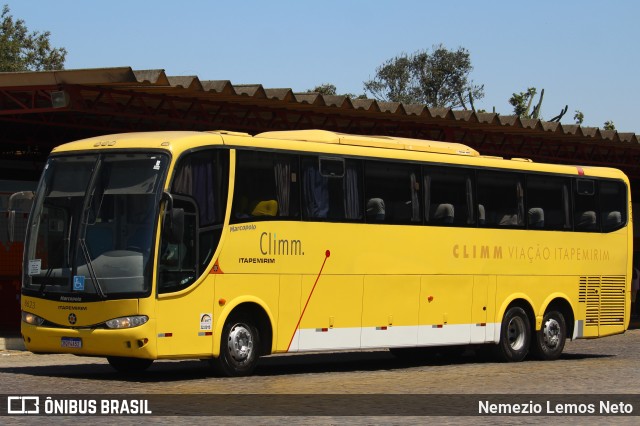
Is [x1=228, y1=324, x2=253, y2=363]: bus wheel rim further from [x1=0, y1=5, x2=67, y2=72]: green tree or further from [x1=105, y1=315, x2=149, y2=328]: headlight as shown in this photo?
[x1=0, y1=5, x2=67, y2=72]: green tree

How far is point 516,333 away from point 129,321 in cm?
850

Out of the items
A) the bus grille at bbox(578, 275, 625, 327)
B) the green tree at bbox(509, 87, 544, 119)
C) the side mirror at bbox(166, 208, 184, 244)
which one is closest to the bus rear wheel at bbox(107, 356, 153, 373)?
the side mirror at bbox(166, 208, 184, 244)

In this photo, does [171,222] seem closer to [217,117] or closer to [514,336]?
[514,336]

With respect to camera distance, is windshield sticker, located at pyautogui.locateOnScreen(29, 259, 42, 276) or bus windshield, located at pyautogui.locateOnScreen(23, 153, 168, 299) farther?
windshield sticker, located at pyautogui.locateOnScreen(29, 259, 42, 276)

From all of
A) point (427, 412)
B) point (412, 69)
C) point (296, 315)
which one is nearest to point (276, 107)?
point (296, 315)

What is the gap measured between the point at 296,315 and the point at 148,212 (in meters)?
3.07

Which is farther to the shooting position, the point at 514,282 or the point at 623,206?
the point at 623,206

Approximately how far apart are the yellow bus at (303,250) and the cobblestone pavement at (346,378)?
0.47m

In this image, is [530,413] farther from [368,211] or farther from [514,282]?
[514,282]

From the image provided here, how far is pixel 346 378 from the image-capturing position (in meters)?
17.9

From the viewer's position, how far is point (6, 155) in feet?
124

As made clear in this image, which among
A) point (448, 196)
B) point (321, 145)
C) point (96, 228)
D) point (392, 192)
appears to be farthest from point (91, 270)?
point (448, 196)

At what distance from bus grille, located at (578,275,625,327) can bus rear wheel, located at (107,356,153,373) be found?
350 inches

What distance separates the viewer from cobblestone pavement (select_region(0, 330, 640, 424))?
49.2ft
